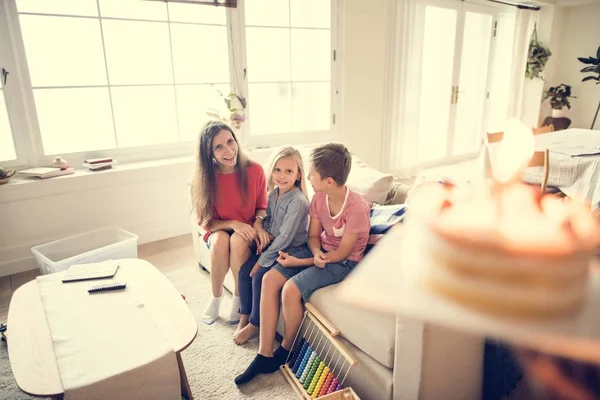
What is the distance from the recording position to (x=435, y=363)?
1.17m

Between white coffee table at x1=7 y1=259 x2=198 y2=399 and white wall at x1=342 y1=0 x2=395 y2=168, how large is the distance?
2.70 meters

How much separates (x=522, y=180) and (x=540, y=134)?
370 cm

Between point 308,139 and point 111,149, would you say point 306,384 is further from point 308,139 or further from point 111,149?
point 308,139

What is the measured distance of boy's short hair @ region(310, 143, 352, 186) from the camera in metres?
1.59

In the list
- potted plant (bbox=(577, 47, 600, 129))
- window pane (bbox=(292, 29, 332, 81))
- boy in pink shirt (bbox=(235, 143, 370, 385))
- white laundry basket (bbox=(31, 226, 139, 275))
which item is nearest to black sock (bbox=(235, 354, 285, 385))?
boy in pink shirt (bbox=(235, 143, 370, 385))

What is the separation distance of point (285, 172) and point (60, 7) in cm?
203

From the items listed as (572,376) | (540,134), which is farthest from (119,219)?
(540,134)

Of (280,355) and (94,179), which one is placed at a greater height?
(94,179)

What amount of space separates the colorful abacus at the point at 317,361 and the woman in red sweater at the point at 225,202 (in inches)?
18.4

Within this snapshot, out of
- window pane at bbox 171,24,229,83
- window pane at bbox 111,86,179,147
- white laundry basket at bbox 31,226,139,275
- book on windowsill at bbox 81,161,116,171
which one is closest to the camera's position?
white laundry basket at bbox 31,226,139,275

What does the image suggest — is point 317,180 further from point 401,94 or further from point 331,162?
point 401,94

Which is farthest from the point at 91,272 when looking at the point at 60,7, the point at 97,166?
the point at 60,7

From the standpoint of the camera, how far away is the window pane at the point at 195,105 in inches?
125

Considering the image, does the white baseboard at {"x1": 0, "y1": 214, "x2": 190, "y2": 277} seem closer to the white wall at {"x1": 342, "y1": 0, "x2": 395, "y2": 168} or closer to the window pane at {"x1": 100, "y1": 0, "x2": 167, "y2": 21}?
the window pane at {"x1": 100, "y1": 0, "x2": 167, "y2": 21}
